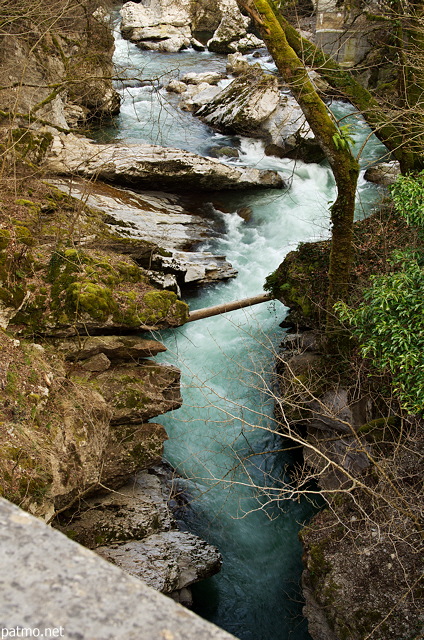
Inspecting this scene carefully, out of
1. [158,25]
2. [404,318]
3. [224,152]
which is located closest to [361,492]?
[404,318]

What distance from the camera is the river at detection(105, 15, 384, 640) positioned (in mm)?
6699

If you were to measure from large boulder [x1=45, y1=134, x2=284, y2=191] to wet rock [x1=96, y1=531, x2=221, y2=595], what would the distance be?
26.5 feet

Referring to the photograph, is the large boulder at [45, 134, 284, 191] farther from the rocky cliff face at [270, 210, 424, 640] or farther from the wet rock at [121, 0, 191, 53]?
the wet rock at [121, 0, 191, 53]

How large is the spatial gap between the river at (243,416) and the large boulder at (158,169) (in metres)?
0.45

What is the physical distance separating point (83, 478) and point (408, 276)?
4388mm

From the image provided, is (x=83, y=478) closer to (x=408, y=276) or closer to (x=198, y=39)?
(x=408, y=276)

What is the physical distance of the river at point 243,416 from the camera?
22.0 feet

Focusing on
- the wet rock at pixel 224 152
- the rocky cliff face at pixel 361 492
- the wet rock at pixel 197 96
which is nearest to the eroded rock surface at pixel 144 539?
the rocky cliff face at pixel 361 492

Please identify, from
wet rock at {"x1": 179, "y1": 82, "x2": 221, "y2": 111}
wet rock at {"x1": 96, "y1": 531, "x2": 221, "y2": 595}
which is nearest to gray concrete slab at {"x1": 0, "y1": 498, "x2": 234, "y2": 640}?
wet rock at {"x1": 96, "y1": 531, "x2": 221, "y2": 595}

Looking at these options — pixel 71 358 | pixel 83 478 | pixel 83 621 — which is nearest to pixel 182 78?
pixel 71 358

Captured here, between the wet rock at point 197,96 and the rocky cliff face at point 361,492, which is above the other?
the wet rock at point 197,96

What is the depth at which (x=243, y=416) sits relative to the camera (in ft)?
25.5

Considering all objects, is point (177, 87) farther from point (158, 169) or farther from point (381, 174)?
point (381, 174)

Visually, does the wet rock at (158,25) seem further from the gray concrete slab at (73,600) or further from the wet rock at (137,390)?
the gray concrete slab at (73,600)
